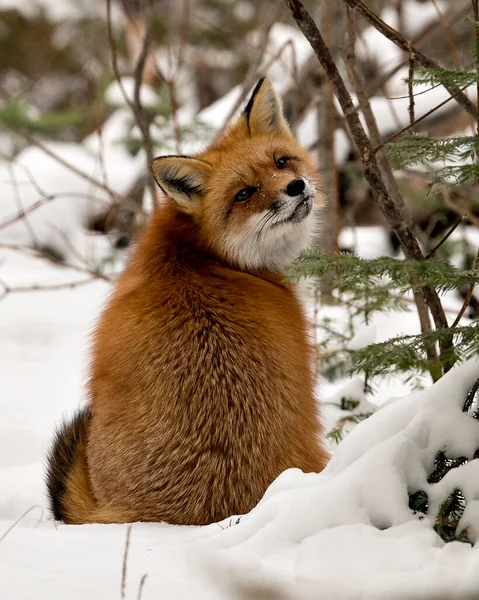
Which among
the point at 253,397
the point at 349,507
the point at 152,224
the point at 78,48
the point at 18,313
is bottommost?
the point at 349,507

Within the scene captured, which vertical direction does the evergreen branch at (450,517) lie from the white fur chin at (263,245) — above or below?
below

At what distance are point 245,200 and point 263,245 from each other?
0.22 meters

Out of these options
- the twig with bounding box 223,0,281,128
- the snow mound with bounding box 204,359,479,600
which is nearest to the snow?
the twig with bounding box 223,0,281,128

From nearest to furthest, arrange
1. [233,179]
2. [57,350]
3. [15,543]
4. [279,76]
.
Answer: [15,543]
[233,179]
[57,350]
[279,76]

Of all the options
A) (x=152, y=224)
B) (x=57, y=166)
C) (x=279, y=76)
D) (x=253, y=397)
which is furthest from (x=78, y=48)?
(x=253, y=397)

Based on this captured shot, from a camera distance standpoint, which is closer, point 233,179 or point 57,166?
point 233,179

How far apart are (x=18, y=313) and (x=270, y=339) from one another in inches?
201

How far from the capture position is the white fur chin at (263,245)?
127 inches

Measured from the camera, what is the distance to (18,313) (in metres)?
7.31

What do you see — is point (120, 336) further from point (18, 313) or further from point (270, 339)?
point (18, 313)

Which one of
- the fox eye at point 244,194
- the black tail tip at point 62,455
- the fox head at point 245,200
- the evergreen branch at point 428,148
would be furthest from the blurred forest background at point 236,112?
the black tail tip at point 62,455

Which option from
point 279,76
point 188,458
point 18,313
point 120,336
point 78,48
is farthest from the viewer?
point 78,48

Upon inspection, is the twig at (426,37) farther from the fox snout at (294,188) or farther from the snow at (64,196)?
the snow at (64,196)

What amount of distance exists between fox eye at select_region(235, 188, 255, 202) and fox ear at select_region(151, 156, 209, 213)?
175 mm
